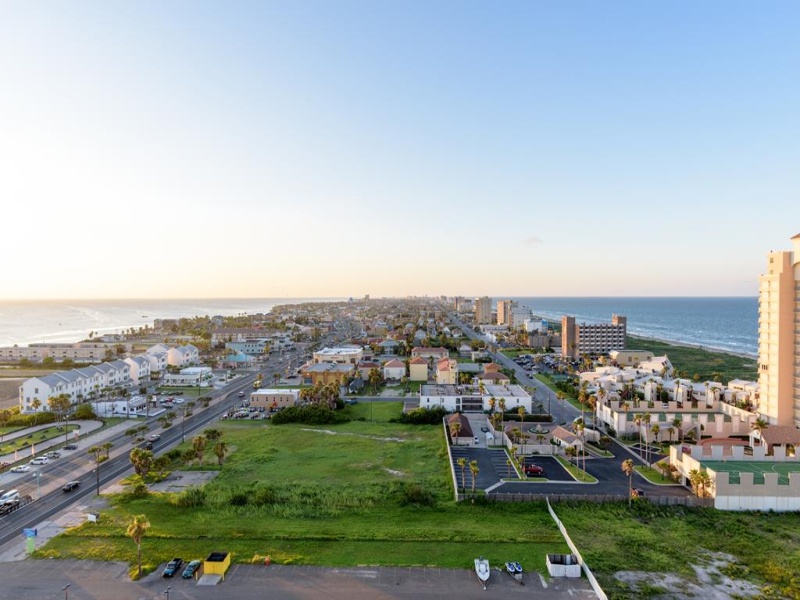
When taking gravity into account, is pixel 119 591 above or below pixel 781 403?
below

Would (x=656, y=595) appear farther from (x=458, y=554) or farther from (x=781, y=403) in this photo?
(x=781, y=403)

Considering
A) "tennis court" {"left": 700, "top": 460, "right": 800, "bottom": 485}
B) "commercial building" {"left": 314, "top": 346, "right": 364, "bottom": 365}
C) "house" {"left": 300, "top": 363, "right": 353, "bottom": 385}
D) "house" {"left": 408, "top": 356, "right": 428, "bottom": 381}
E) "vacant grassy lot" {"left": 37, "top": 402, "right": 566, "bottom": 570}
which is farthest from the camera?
"commercial building" {"left": 314, "top": 346, "right": 364, "bottom": 365}

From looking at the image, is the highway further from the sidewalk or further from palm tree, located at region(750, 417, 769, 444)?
palm tree, located at region(750, 417, 769, 444)

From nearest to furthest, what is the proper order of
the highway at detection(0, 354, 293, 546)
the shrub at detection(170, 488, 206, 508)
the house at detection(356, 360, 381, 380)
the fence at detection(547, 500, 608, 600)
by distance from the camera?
1. the fence at detection(547, 500, 608, 600)
2. the highway at detection(0, 354, 293, 546)
3. the shrub at detection(170, 488, 206, 508)
4. the house at detection(356, 360, 381, 380)

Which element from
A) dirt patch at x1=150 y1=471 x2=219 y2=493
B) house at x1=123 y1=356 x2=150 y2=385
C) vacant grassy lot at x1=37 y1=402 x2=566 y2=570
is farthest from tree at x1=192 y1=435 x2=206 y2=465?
house at x1=123 y1=356 x2=150 y2=385

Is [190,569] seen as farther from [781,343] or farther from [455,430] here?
[781,343]

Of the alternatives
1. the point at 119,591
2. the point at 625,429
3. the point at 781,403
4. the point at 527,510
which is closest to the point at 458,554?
the point at 527,510

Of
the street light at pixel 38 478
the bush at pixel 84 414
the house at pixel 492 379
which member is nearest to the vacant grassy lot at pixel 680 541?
the house at pixel 492 379
